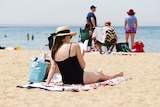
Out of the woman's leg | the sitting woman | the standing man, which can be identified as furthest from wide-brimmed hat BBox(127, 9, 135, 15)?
the sitting woman

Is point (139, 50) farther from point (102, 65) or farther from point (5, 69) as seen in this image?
point (5, 69)

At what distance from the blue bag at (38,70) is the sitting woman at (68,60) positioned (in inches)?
16.3

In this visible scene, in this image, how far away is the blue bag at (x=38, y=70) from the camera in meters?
6.70

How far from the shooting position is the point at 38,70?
671 centimetres

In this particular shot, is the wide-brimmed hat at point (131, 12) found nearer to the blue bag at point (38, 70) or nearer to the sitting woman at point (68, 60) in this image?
the blue bag at point (38, 70)

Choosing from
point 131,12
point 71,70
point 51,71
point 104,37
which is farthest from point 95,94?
point 131,12

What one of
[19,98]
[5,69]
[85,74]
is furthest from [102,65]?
[19,98]

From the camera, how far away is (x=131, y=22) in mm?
12812

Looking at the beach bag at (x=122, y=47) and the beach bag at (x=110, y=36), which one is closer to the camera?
the beach bag at (x=110, y=36)

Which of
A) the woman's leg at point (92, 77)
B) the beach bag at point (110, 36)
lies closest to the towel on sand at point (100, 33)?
the beach bag at point (110, 36)

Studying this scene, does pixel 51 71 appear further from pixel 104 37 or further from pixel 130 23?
pixel 130 23

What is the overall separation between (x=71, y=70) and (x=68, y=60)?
167 mm

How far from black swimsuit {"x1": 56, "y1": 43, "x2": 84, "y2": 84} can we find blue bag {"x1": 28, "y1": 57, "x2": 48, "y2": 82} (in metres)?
0.59

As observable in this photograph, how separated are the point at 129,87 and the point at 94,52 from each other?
5.90 m
